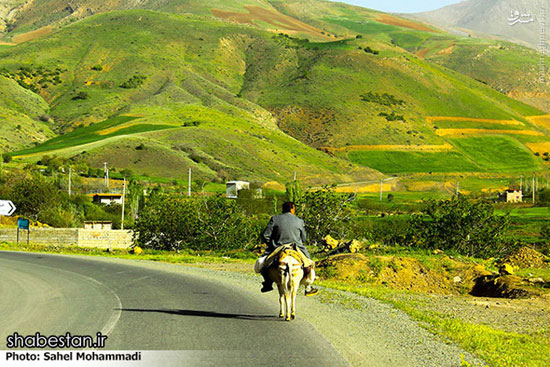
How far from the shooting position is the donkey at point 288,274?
45.0 feet

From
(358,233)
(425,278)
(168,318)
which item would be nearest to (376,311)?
(168,318)

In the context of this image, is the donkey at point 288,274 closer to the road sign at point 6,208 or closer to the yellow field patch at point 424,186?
the road sign at point 6,208

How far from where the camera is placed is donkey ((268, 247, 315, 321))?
1371 cm

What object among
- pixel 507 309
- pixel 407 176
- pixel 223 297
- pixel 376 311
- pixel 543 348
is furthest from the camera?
pixel 407 176

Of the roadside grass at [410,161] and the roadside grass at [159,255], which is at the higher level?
the roadside grass at [410,161]

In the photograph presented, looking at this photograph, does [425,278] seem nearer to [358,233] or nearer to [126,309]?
[126,309]

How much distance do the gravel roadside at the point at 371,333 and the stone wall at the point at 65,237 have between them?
40.0 metres

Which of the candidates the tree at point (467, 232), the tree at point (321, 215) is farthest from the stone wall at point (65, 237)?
the tree at point (467, 232)

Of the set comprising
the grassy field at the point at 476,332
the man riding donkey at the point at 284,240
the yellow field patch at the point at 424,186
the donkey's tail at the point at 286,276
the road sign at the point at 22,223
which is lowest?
the grassy field at the point at 476,332

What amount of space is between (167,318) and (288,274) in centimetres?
261

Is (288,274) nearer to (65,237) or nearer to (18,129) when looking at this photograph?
(65,237)

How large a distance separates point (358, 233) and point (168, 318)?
52274 millimetres

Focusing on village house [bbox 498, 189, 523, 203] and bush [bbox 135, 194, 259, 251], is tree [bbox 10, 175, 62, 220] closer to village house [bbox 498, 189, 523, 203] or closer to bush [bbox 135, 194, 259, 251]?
bush [bbox 135, 194, 259, 251]

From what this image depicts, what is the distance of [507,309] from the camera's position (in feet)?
67.8
